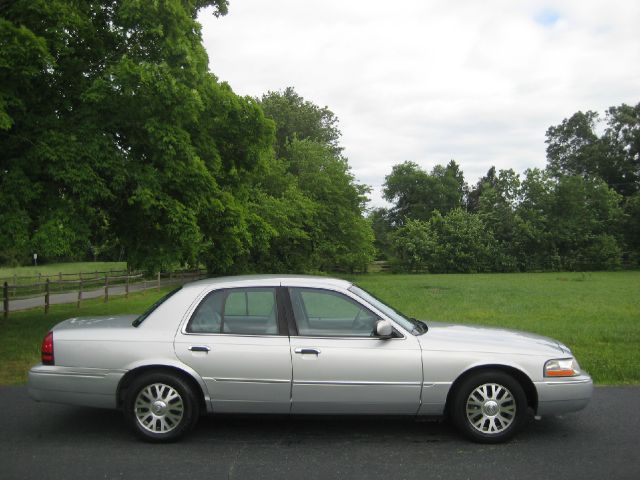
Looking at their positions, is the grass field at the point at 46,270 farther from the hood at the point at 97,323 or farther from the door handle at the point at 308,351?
the door handle at the point at 308,351

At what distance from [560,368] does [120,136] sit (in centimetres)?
1029

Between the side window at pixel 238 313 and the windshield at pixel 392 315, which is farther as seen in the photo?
the windshield at pixel 392 315

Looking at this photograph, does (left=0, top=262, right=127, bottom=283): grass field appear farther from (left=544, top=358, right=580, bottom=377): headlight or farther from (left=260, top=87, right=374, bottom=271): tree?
(left=544, top=358, right=580, bottom=377): headlight

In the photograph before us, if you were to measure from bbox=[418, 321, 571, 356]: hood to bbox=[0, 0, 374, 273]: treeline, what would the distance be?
7.34 metres

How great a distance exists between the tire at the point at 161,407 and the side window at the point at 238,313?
529 millimetres

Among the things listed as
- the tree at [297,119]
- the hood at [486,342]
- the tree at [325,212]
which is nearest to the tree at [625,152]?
the tree at [297,119]

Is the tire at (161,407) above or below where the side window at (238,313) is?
below

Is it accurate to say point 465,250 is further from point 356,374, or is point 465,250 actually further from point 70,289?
point 356,374

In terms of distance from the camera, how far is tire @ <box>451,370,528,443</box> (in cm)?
529

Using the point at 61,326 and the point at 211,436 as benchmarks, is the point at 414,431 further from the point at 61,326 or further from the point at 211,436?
the point at 61,326

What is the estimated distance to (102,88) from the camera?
37.1 ft

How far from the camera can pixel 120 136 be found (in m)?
12.7

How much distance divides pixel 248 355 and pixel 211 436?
35.5 inches

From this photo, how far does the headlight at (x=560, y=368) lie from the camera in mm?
5363
